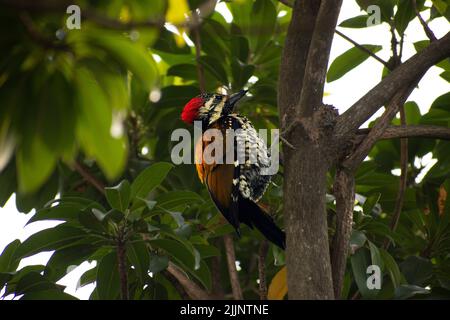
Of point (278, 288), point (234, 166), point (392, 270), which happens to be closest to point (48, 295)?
point (278, 288)

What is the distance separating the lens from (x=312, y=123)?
2463 millimetres

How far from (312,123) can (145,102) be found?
187cm

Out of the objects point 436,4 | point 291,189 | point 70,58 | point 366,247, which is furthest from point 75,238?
point 436,4

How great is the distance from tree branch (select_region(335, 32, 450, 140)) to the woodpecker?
909 mm

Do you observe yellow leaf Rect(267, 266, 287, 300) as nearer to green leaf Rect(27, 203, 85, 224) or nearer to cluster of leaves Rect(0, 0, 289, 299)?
cluster of leaves Rect(0, 0, 289, 299)

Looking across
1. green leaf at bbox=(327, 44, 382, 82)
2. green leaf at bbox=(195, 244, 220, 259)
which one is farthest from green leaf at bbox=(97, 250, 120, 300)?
green leaf at bbox=(327, 44, 382, 82)

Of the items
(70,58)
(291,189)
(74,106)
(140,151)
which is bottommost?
(74,106)

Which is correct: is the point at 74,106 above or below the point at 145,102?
below

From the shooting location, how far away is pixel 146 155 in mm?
4375

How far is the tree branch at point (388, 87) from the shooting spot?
2453 millimetres

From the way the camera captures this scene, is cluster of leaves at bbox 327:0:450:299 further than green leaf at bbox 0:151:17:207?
No

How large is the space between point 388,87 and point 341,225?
1.76 ft

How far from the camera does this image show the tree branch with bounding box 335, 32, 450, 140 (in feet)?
8.05

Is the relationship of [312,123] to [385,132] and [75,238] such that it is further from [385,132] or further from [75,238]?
[75,238]
